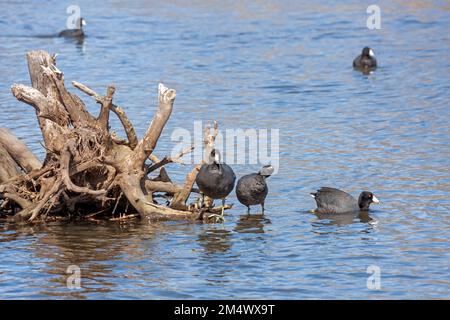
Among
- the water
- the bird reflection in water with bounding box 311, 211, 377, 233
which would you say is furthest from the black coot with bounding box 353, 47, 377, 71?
the bird reflection in water with bounding box 311, 211, 377, 233

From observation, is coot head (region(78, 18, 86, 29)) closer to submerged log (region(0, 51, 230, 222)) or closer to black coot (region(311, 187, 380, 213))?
submerged log (region(0, 51, 230, 222))

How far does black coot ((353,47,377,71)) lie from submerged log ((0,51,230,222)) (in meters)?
8.92

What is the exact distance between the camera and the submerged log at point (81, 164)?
9.84m

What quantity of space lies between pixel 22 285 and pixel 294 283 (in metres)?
2.37

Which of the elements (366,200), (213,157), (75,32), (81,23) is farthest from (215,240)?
(81,23)

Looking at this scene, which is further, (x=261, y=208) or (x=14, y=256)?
(x=261, y=208)

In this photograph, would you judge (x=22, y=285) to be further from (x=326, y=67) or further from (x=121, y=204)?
(x=326, y=67)

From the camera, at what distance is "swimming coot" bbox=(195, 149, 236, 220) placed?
33.0 ft

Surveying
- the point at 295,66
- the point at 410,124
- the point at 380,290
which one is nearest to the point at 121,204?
the point at 380,290

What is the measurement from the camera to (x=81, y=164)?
9.85 m

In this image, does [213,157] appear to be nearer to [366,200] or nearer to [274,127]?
[366,200]

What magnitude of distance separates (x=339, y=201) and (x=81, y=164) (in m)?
2.92

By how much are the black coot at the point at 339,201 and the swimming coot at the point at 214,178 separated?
111cm
